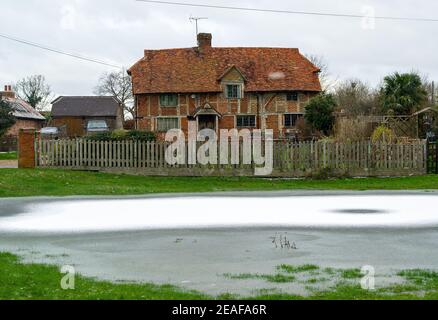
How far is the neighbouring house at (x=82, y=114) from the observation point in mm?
87375

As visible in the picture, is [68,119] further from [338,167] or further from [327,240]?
[327,240]

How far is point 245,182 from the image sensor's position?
99.6 ft

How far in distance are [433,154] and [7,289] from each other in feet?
89.9

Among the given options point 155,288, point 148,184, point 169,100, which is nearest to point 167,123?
point 169,100

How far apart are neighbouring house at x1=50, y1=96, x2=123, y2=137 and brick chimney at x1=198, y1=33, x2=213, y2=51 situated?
2722 centimetres

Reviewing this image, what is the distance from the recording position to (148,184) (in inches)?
1144

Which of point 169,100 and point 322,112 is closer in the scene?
point 322,112

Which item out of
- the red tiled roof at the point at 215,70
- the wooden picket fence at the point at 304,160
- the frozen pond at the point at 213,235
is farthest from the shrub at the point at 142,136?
the red tiled roof at the point at 215,70

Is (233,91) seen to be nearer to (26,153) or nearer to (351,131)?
(351,131)

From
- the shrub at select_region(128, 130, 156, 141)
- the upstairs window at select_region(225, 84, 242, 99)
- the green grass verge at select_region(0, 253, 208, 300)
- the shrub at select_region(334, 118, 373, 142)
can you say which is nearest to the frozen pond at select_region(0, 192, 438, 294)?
the green grass verge at select_region(0, 253, 208, 300)

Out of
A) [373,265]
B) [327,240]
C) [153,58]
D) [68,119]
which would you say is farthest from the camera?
[68,119]

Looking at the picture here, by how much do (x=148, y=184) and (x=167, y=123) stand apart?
105ft

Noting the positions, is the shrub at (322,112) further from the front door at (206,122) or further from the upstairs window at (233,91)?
the front door at (206,122)
